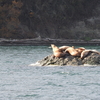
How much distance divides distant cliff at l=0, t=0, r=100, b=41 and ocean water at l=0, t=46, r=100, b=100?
40124 mm

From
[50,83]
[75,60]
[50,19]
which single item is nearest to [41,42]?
[50,19]

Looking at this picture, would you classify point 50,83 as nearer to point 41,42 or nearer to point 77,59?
point 77,59

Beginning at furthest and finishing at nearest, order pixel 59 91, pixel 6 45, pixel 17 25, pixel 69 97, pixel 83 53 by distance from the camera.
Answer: pixel 17 25
pixel 6 45
pixel 83 53
pixel 59 91
pixel 69 97

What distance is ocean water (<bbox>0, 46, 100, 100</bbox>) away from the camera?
21.9 meters

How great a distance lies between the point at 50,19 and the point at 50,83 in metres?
52.5

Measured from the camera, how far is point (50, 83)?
25422mm

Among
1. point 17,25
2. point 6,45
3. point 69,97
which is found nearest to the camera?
point 69,97

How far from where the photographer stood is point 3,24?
74188 millimetres

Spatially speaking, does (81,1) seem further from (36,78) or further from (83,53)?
(36,78)

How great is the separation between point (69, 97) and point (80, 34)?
2151 inches

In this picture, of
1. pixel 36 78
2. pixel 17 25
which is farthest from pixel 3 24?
pixel 36 78

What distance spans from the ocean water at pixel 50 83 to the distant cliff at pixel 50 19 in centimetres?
4012

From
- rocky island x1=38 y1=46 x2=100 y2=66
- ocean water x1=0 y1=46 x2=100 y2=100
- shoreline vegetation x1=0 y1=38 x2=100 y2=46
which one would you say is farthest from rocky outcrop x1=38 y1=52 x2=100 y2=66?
shoreline vegetation x1=0 y1=38 x2=100 y2=46

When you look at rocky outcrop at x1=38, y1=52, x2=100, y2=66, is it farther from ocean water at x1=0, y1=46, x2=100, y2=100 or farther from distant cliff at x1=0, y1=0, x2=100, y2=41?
distant cliff at x1=0, y1=0, x2=100, y2=41
